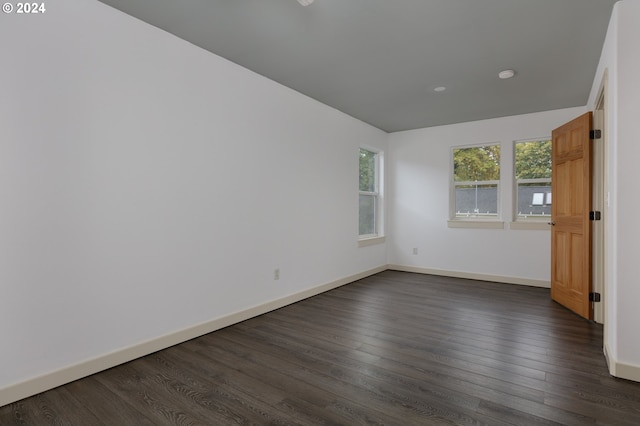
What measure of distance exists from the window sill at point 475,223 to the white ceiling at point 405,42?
1.86 meters

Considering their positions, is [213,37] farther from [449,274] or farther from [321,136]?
[449,274]

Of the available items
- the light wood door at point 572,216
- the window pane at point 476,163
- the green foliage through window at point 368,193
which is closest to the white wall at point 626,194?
the light wood door at point 572,216

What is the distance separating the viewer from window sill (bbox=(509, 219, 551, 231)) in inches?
188

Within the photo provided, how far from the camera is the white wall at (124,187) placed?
1996 millimetres

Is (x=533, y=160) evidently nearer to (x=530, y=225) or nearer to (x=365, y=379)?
(x=530, y=225)

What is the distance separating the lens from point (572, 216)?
3723 mm

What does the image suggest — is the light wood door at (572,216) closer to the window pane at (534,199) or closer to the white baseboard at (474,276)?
the white baseboard at (474,276)

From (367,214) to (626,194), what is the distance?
3712 mm

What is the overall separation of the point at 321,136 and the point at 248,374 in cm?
316

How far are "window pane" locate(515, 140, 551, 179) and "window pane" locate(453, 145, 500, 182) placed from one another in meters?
0.30

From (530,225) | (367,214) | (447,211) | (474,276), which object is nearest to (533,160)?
(530,225)

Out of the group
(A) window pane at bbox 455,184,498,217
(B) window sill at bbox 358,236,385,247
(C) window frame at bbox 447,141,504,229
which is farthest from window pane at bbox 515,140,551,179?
(B) window sill at bbox 358,236,385,247

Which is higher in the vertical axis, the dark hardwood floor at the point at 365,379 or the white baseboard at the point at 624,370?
the white baseboard at the point at 624,370

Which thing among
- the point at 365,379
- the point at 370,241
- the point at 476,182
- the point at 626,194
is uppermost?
the point at 476,182
